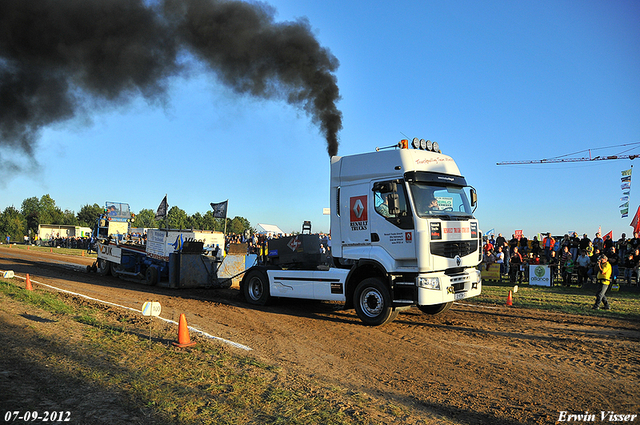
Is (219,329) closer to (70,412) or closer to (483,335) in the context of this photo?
(70,412)

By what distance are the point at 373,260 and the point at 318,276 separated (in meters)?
1.53

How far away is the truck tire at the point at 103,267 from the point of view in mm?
17600

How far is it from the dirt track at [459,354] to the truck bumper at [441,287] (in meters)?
0.66

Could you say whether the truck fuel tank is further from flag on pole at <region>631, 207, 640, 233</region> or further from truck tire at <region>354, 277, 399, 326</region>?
flag on pole at <region>631, 207, 640, 233</region>

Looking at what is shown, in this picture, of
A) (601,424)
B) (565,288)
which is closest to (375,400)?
(601,424)

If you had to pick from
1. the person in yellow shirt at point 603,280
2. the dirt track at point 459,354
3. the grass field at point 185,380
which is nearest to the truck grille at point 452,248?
the dirt track at point 459,354

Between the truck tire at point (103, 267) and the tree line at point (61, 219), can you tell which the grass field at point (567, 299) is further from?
the tree line at point (61, 219)

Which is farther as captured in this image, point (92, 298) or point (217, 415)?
point (92, 298)

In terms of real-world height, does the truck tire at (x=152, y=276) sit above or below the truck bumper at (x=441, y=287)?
below

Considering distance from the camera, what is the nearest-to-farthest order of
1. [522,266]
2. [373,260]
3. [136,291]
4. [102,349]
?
[102,349] → [373,260] → [136,291] → [522,266]

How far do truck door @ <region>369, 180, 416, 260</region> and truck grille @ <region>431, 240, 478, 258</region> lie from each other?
17.2 inches

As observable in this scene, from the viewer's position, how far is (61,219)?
99.9 metres

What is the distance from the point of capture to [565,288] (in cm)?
1609

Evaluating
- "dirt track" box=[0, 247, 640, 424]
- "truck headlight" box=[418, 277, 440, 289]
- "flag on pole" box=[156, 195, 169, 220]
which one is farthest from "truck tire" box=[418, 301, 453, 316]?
"flag on pole" box=[156, 195, 169, 220]
